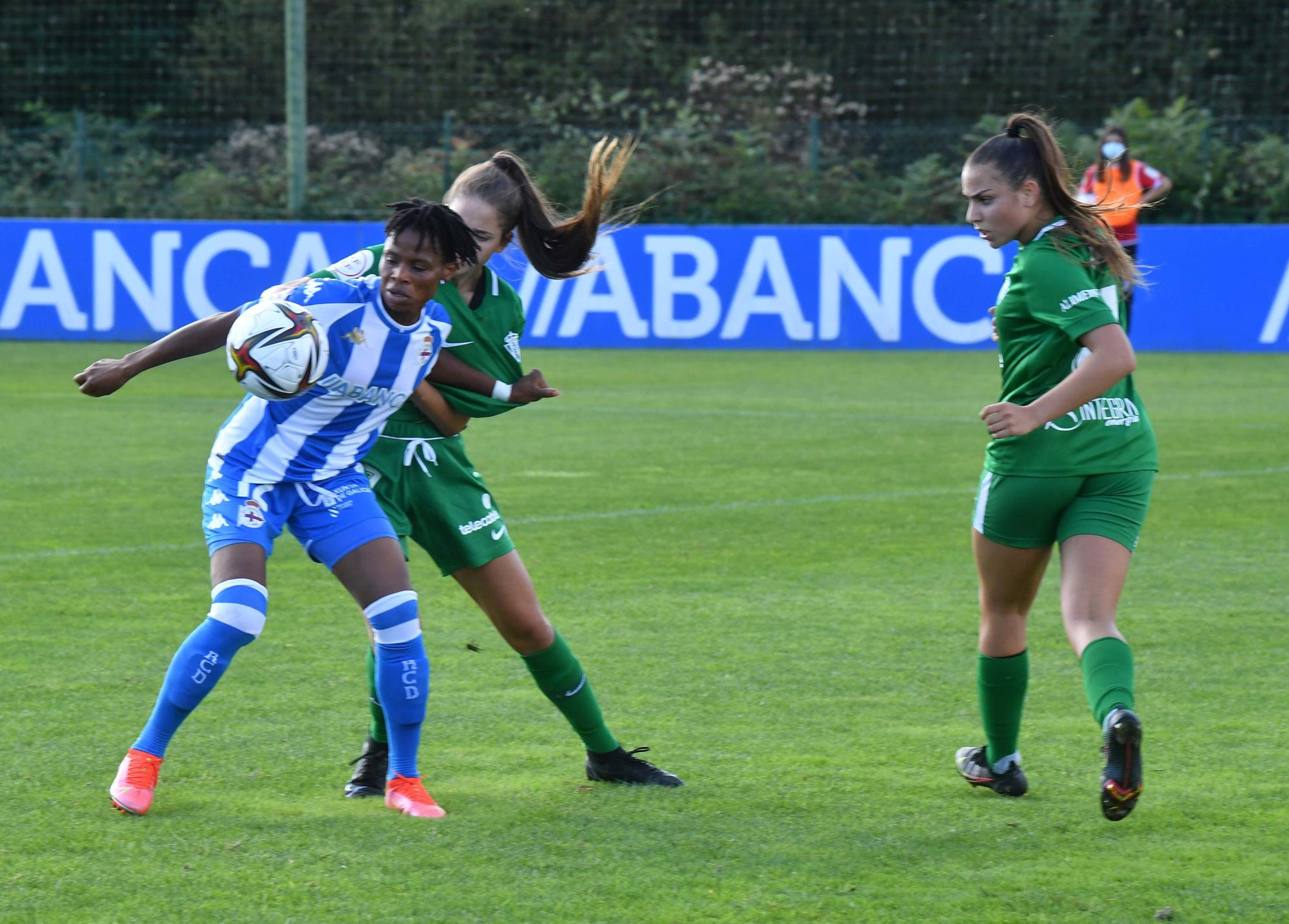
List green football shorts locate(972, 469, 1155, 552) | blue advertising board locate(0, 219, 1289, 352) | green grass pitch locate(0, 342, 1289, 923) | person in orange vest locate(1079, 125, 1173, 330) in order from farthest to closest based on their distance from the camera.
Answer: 1. blue advertising board locate(0, 219, 1289, 352)
2. person in orange vest locate(1079, 125, 1173, 330)
3. green football shorts locate(972, 469, 1155, 552)
4. green grass pitch locate(0, 342, 1289, 923)

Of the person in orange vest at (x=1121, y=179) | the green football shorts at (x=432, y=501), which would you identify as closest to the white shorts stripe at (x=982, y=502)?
the green football shorts at (x=432, y=501)

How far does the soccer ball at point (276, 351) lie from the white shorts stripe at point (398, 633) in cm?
61

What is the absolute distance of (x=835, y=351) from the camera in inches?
796

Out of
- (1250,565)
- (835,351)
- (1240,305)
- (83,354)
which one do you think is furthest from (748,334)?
(1250,565)

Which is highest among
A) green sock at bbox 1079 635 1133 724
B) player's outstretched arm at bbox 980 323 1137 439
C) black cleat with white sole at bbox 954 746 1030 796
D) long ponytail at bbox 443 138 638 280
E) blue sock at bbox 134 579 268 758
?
long ponytail at bbox 443 138 638 280

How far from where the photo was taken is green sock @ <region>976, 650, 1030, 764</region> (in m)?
4.77

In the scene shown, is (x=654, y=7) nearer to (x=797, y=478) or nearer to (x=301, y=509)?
(x=797, y=478)

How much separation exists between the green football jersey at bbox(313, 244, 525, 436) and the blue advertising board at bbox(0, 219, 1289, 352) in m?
14.6

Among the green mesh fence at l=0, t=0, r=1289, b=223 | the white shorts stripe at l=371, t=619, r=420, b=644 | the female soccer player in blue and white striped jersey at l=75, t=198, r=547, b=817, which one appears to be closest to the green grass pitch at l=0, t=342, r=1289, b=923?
the female soccer player in blue and white striped jersey at l=75, t=198, r=547, b=817

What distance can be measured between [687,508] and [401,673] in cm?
535

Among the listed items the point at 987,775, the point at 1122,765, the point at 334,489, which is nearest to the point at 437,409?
the point at 334,489

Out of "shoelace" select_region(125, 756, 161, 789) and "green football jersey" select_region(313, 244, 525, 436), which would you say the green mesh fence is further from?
"shoelace" select_region(125, 756, 161, 789)

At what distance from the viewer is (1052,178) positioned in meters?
4.44

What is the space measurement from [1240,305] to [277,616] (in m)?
14.9
